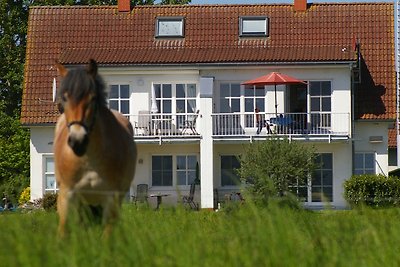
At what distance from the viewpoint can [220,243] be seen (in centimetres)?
814

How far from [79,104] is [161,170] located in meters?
33.2

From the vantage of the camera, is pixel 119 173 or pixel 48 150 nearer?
pixel 119 173

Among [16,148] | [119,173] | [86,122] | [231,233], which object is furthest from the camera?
[16,148]

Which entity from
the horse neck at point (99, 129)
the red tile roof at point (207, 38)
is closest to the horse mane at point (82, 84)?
the horse neck at point (99, 129)

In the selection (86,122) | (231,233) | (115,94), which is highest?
(115,94)

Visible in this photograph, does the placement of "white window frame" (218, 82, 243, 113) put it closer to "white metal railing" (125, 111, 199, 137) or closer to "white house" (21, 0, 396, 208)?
"white house" (21, 0, 396, 208)

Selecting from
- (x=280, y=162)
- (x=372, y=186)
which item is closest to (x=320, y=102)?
(x=372, y=186)

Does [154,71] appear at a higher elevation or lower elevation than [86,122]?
higher

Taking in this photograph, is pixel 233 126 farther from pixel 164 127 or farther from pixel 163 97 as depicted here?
pixel 163 97

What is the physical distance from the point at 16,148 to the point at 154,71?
12.8 metres

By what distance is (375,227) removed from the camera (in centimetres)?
867

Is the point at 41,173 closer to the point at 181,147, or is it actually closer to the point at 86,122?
the point at 181,147

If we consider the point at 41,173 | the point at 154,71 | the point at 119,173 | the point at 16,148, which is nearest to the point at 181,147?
the point at 154,71

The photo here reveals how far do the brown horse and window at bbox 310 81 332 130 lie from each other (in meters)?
31.6
